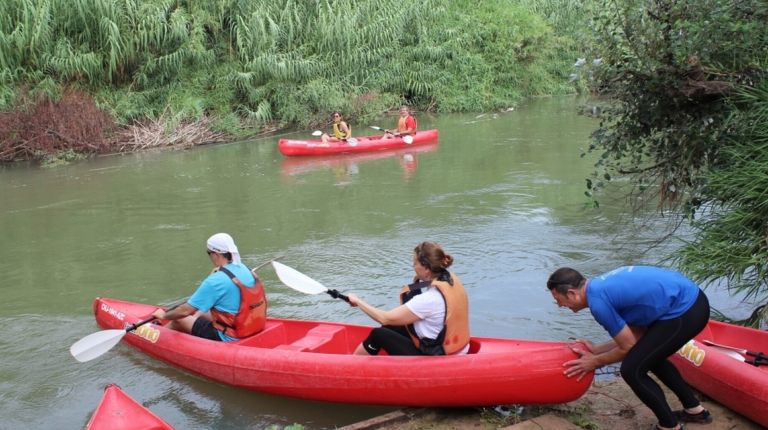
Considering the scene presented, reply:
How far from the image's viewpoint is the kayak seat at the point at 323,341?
5293mm

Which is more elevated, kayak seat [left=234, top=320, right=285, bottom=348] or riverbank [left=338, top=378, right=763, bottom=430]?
kayak seat [left=234, top=320, right=285, bottom=348]

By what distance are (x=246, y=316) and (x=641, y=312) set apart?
111 inches

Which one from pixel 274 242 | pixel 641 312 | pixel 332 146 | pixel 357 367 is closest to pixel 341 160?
pixel 332 146

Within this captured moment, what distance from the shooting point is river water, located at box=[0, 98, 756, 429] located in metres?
5.58

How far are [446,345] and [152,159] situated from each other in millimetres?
13283

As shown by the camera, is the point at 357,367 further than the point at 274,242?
No

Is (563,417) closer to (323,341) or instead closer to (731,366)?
(731,366)

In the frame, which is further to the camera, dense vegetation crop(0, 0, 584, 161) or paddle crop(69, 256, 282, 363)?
dense vegetation crop(0, 0, 584, 161)

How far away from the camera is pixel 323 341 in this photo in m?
5.32

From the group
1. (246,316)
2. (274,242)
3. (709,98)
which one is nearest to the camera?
(246,316)

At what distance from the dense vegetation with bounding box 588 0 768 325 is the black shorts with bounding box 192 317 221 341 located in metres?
3.51

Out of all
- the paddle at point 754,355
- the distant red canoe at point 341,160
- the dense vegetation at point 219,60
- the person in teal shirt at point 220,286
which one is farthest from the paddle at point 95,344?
the dense vegetation at point 219,60

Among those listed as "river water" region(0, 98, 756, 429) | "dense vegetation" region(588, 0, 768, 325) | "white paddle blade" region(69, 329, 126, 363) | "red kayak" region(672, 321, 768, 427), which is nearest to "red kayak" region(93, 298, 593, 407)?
"river water" region(0, 98, 756, 429)

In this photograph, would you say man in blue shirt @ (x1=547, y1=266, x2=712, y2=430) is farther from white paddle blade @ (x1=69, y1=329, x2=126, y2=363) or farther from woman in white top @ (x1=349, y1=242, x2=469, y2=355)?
white paddle blade @ (x1=69, y1=329, x2=126, y2=363)
